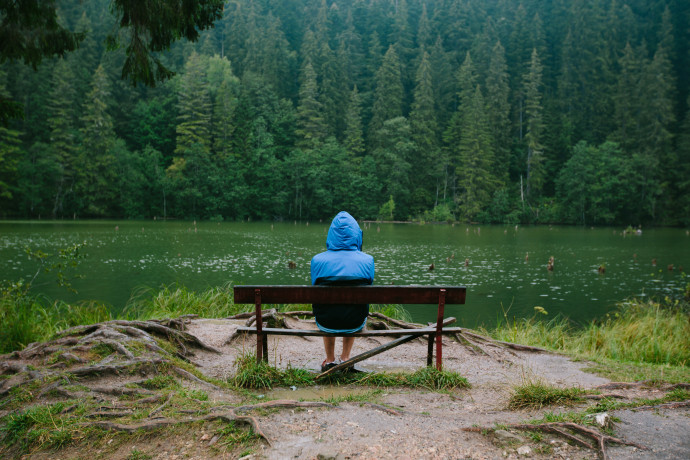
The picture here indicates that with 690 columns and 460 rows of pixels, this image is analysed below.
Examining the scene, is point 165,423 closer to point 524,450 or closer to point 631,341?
point 524,450

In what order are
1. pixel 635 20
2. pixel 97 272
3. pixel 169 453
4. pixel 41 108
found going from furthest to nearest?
1. pixel 635 20
2. pixel 41 108
3. pixel 97 272
4. pixel 169 453

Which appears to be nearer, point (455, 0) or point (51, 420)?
point (51, 420)

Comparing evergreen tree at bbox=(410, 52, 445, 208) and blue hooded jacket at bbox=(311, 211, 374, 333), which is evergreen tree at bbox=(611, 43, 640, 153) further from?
blue hooded jacket at bbox=(311, 211, 374, 333)

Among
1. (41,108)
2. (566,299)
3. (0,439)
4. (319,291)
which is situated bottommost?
(566,299)

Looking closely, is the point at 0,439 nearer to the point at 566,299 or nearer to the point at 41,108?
the point at 566,299

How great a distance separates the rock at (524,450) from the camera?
3088 mm

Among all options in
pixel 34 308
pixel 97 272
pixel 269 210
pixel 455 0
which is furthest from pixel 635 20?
pixel 34 308

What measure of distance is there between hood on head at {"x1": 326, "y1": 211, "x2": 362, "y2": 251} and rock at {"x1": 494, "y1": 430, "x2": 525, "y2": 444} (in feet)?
7.34

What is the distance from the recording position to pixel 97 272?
20.0m

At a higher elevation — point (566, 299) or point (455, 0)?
point (455, 0)

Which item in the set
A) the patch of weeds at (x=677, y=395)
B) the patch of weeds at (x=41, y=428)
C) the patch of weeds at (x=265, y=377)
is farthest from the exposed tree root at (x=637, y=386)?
the patch of weeds at (x=41, y=428)

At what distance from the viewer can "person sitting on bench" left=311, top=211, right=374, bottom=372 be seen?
16.2ft

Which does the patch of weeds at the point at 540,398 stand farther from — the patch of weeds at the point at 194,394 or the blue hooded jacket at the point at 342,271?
the patch of weeds at the point at 194,394

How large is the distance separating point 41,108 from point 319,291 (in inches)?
2705
